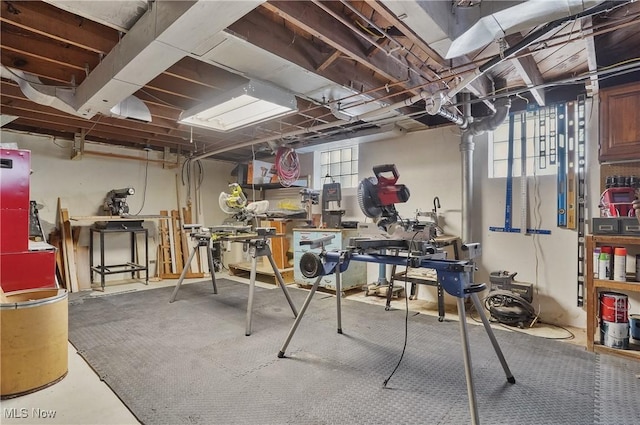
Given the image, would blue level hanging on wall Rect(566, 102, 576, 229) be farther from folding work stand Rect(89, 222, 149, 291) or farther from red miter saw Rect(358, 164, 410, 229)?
folding work stand Rect(89, 222, 149, 291)

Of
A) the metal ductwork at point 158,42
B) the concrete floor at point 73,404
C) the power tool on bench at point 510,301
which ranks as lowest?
the concrete floor at point 73,404

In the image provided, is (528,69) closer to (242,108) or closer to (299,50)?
(299,50)

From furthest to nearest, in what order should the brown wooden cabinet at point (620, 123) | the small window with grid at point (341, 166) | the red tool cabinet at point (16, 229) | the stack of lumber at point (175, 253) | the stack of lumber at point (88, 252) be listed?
the stack of lumber at point (175, 253)
the small window with grid at point (341, 166)
the stack of lumber at point (88, 252)
the brown wooden cabinet at point (620, 123)
the red tool cabinet at point (16, 229)

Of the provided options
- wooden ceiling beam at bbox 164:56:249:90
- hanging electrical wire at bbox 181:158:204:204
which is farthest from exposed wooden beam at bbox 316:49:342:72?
hanging electrical wire at bbox 181:158:204:204

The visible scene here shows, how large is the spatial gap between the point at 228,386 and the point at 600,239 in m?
3.05

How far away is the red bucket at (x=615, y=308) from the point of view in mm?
2586

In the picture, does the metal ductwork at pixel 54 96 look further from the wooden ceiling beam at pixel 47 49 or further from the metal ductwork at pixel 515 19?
the metal ductwork at pixel 515 19

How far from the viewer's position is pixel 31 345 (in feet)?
6.73

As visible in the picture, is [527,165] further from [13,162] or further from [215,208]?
[215,208]

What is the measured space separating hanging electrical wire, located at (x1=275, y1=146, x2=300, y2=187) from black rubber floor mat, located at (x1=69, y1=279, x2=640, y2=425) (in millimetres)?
2384

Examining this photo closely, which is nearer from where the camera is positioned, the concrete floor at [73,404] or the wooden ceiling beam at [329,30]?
the concrete floor at [73,404]

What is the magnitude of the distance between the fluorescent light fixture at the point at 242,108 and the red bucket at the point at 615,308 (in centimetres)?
315

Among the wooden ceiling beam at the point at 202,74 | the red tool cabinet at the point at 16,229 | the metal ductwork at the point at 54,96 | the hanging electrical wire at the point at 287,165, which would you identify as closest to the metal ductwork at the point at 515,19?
the wooden ceiling beam at the point at 202,74

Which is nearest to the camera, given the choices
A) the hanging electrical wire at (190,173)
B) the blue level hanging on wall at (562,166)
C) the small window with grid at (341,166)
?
the blue level hanging on wall at (562,166)
